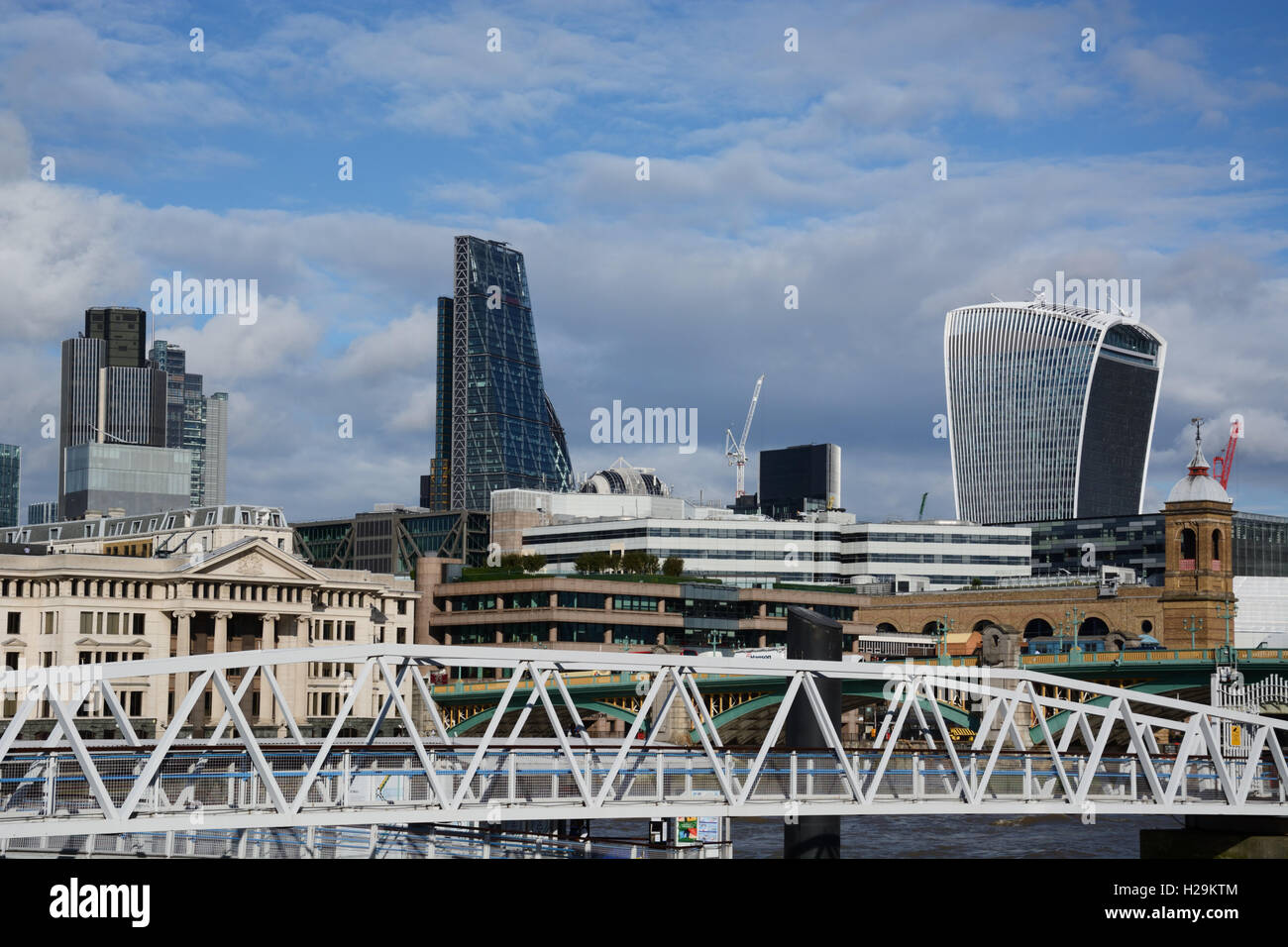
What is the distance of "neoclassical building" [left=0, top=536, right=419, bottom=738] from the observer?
479ft

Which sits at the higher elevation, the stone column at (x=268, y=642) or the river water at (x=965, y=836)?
the stone column at (x=268, y=642)

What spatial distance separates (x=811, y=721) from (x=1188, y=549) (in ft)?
432

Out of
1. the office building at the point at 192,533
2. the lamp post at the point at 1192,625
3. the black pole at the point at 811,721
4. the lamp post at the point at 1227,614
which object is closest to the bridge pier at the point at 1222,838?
the black pole at the point at 811,721

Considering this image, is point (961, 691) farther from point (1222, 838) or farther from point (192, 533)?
point (192, 533)

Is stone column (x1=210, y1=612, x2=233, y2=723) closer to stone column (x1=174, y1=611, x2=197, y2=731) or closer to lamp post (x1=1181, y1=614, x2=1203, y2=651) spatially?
stone column (x1=174, y1=611, x2=197, y2=731)

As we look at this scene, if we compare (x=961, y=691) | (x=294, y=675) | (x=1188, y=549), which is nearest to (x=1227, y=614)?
(x=1188, y=549)

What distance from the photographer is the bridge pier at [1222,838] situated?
67000mm

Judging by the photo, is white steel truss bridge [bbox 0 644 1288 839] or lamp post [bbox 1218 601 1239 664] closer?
white steel truss bridge [bbox 0 644 1288 839]

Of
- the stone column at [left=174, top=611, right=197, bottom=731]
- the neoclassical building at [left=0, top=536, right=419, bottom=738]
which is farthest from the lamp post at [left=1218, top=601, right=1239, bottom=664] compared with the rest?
the stone column at [left=174, top=611, right=197, bottom=731]

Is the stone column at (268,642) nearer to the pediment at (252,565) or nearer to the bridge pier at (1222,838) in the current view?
the pediment at (252,565)

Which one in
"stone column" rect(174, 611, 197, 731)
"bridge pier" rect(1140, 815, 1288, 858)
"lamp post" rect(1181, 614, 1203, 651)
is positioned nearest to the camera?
"bridge pier" rect(1140, 815, 1288, 858)

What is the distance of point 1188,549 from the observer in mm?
182875

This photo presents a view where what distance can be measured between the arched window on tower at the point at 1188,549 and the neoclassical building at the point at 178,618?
81956 millimetres

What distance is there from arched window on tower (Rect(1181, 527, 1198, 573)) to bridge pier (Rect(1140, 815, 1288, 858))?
11513 cm
